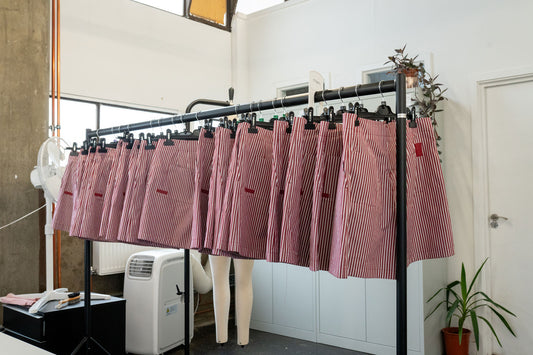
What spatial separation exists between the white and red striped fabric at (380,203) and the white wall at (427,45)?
2.38 metres

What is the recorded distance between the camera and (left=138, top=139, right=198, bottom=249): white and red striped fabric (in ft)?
6.72

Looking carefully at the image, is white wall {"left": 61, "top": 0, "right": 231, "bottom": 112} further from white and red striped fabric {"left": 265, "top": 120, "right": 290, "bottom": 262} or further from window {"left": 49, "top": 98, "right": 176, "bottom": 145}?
white and red striped fabric {"left": 265, "top": 120, "right": 290, "bottom": 262}

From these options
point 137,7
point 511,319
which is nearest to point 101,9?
point 137,7

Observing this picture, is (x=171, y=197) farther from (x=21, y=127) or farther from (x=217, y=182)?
(x=21, y=127)

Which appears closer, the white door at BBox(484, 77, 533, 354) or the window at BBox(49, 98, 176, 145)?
the white door at BBox(484, 77, 533, 354)

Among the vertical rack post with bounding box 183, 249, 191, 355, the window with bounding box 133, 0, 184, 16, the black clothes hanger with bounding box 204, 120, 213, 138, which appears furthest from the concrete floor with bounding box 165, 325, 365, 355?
the window with bounding box 133, 0, 184, 16

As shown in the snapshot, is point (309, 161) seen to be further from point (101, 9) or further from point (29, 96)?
point (101, 9)

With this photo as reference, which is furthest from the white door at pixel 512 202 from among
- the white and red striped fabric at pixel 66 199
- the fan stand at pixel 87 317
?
the white and red striped fabric at pixel 66 199

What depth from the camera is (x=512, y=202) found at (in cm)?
363

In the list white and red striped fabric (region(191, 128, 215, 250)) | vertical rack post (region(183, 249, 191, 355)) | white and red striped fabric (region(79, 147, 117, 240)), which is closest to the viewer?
white and red striped fabric (region(191, 128, 215, 250))

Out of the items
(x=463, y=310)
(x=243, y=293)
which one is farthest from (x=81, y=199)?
(x=463, y=310)

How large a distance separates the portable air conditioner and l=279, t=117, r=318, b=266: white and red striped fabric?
2203 millimetres

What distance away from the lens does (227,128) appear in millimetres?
1915

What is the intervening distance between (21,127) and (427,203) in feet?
9.75
